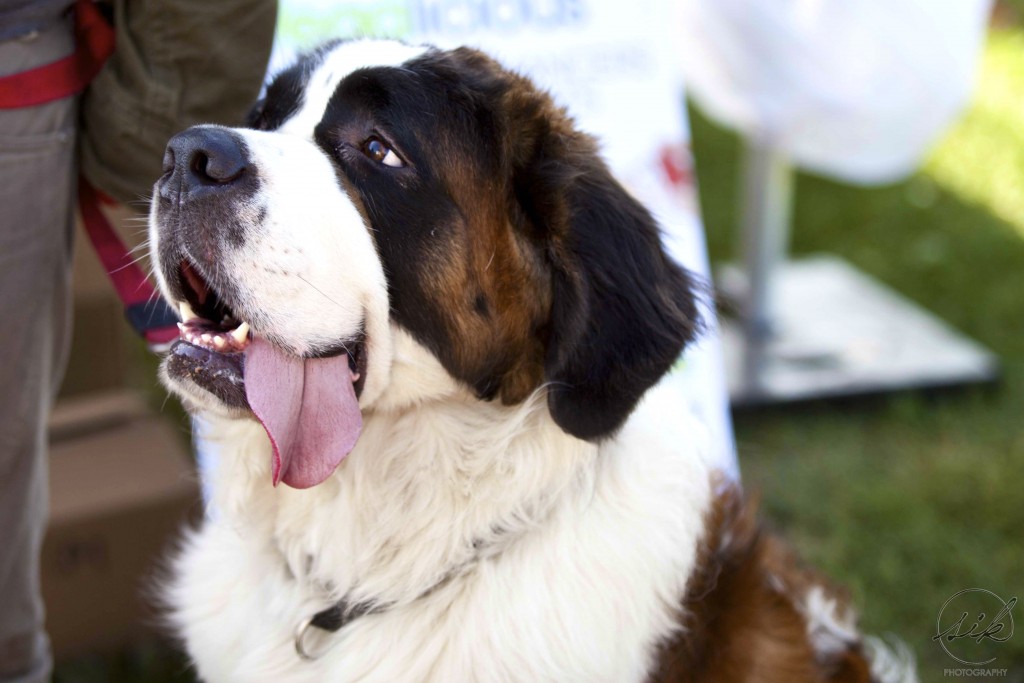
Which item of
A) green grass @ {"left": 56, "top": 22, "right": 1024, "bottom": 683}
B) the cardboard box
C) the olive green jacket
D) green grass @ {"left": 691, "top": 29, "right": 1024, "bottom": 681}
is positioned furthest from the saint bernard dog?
green grass @ {"left": 691, "top": 29, "right": 1024, "bottom": 681}

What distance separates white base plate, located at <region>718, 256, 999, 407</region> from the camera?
4.95 metres

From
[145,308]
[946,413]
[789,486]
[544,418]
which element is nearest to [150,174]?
[145,308]

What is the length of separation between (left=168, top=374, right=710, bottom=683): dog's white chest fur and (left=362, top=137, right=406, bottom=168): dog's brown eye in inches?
20.5

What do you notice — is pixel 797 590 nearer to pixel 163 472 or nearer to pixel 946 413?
pixel 163 472

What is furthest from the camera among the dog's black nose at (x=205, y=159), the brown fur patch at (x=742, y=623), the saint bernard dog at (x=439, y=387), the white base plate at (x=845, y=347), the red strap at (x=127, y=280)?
the white base plate at (x=845, y=347)

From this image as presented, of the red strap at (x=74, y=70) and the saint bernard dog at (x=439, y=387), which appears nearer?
the saint bernard dog at (x=439, y=387)

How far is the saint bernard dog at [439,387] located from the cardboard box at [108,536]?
1211 millimetres

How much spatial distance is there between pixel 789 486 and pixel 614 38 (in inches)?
79.1

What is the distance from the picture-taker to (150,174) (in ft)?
7.60

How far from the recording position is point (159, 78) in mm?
2201

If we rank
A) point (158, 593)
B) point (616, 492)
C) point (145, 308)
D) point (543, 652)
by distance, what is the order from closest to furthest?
point (543, 652) → point (616, 492) → point (145, 308) → point (158, 593)

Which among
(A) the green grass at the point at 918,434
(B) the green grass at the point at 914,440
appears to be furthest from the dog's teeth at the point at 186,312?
(A) the green grass at the point at 918,434

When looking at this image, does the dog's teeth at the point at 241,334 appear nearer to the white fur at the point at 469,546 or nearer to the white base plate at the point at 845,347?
the white fur at the point at 469,546

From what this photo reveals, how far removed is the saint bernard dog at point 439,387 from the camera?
1.96 metres
